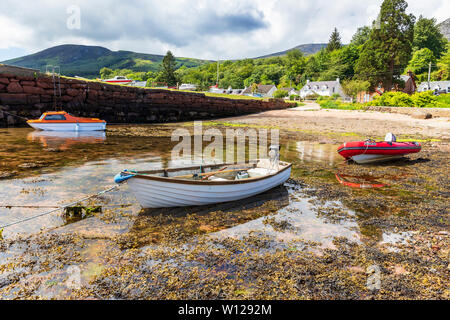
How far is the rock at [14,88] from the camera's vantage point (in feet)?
74.9

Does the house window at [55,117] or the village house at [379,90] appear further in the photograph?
the village house at [379,90]

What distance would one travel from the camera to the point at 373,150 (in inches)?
507

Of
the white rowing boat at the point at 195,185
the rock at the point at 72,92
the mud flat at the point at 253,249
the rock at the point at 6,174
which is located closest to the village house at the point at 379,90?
the rock at the point at 72,92

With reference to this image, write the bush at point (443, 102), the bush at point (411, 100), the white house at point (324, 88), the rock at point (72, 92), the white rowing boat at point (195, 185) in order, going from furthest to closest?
1. the white house at point (324, 88)
2. the bush at point (411, 100)
3. the bush at point (443, 102)
4. the rock at point (72, 92)
5. the white rowing boat at point (195, 185)

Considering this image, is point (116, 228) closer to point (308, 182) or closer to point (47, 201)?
point (47, 201)

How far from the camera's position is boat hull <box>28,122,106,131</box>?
21.2 m

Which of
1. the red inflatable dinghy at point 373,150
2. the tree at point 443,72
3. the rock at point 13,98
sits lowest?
the red inflatable dinghy at point 373,150

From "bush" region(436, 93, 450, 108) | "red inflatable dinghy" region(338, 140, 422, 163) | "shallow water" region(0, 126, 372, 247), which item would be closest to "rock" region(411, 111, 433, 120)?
"bush" region(436, 93, 450, 108)

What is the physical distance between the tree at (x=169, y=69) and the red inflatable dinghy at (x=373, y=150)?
233 ft

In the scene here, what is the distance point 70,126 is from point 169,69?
60607 millimetres

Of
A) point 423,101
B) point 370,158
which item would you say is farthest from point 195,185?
point 423,101
